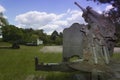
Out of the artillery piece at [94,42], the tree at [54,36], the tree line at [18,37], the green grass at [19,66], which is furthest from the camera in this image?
the tree at [54,36]

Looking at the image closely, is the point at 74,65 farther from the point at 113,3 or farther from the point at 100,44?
the point at 113,3

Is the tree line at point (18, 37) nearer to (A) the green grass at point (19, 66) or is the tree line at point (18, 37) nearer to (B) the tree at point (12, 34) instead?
(B) the tree at point (12, 34)

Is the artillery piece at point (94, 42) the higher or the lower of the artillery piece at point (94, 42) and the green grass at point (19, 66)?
the higher

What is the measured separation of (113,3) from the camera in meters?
12.6

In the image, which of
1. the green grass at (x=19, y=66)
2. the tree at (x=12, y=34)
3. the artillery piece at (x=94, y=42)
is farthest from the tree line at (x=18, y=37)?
the artillery piece at (x=94, y=42)

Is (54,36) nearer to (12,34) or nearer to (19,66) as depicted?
(12,34)

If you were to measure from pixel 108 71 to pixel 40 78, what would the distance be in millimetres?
3581

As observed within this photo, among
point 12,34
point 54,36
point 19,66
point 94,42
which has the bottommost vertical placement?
point 19,66

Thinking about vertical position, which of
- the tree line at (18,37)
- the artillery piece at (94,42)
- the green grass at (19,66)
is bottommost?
the green grass at (19,66)

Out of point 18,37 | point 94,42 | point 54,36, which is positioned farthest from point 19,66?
point 54,36

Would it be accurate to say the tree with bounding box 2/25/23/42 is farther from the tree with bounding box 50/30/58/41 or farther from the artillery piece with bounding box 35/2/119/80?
the artillery piece with bounding box 35/2/119/80

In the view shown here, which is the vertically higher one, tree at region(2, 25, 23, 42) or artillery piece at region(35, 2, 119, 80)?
tree at region(2, 25, 23, 42)

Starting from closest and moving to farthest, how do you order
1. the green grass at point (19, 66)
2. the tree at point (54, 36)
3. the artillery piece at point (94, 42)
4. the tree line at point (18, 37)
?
1. the artillery piece at point (94, 42)
2. the green grass at point (19, 66)
3. the tree line at point (18, 37)
4. the tree at point (54, 36)

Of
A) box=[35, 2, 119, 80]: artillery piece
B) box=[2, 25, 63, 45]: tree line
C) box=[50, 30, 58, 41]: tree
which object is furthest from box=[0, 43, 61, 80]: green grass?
box=[50, 30, 58, 41]: tree
